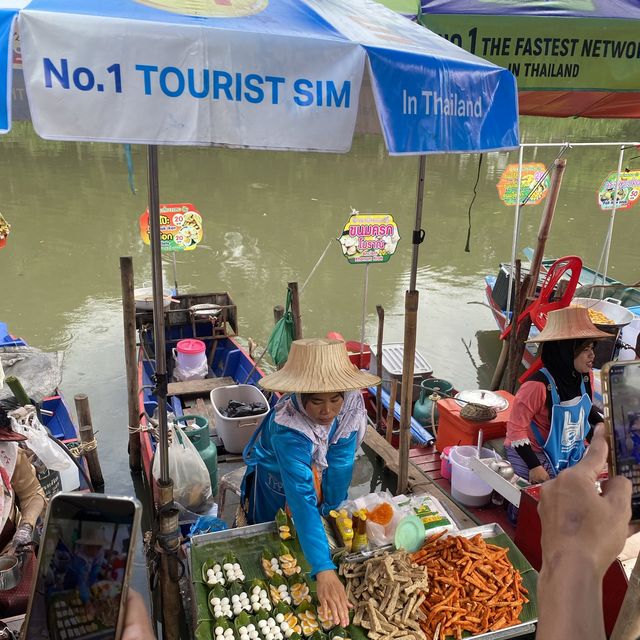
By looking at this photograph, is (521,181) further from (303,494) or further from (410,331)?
(303,494)

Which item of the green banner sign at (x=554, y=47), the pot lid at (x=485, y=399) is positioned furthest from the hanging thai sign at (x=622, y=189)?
the green banner sign at (x=554, y=47)

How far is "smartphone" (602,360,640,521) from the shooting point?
1188 millimetres

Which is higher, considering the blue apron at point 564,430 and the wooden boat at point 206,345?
the blue apron at point 564,430

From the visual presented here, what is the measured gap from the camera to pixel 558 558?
0.87 m

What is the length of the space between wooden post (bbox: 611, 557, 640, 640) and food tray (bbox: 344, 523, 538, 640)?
139cm

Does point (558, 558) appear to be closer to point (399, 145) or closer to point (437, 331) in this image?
point (399, 145)

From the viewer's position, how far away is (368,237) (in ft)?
19.5

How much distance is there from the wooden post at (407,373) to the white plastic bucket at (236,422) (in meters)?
1.89

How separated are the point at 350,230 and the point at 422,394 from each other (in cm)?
214

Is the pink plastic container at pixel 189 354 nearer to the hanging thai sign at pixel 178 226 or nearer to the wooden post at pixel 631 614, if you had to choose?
the hanging thai sign at pixel 178 226

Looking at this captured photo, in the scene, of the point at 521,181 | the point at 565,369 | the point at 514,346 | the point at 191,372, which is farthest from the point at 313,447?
the point at 521,181

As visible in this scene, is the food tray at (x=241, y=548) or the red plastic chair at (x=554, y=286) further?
the red plastic chair at (x=554, y=286)

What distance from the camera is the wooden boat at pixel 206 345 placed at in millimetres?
6637

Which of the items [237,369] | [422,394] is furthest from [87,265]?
[422,394]
